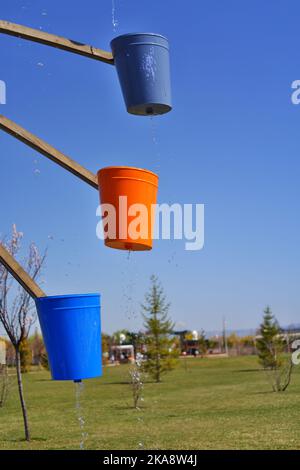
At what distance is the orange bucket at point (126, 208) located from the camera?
304 centimetres

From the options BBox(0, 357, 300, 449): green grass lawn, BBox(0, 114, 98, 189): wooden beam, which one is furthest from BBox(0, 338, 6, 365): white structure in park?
BBox(0, 114, 98, 189): wooden beam

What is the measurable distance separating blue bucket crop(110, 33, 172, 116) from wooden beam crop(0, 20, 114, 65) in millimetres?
141

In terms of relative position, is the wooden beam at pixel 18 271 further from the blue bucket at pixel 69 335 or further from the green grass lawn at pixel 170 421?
the green grass lawn at pixel 170 421

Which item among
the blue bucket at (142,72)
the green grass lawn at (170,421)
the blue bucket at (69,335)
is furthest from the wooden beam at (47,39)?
the green grass lawn at (170,421)

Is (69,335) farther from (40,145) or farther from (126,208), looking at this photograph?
(40,145)

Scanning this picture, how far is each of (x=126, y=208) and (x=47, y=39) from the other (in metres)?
0.83

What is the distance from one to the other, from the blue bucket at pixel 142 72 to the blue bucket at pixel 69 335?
3.02 ft

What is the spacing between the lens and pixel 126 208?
10.2ft

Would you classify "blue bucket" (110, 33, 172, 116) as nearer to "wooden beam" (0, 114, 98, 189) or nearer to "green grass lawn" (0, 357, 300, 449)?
"wooden beam" (0, 114, 98, 189)

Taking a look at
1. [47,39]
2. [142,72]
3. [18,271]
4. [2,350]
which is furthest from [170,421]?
[47,39]

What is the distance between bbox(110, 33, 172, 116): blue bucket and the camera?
3133mm

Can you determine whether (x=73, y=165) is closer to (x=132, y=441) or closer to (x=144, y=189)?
(x=144, y=189)

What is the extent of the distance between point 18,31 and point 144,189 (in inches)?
35.3

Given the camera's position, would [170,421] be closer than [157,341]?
Yes
